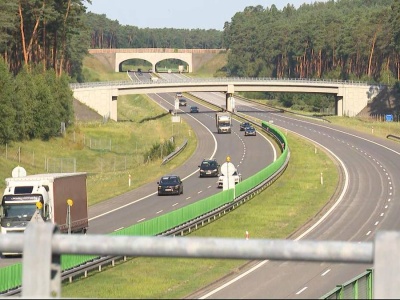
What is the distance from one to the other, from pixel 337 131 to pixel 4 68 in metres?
55.0

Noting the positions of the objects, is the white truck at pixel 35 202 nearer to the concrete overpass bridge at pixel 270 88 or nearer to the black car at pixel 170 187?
the black car at pixel 170 187

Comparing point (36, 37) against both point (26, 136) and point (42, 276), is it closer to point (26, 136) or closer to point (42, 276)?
point (26, 136)

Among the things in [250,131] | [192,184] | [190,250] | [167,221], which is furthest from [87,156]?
[190,250]

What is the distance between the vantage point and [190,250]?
591 cm

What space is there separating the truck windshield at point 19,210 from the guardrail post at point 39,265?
4302 centimetres

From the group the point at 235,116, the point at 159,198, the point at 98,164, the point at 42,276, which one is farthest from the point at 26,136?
the point at 42,276

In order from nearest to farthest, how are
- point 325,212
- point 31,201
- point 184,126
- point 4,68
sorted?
point 31,201
point 325,212
point 4,68
point 184,126

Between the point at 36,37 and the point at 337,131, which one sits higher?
the point at 36,37

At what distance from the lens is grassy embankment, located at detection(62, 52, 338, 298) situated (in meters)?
33.1

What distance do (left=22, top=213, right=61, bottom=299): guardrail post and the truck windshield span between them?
1694 inches

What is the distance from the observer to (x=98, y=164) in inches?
4341

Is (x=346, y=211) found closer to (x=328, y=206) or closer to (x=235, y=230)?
(x=328, y=206)

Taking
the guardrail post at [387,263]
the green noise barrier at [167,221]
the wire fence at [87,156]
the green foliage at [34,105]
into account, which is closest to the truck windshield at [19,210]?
the green noise barrier at [167,221]

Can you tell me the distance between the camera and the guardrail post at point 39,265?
19.4ft
